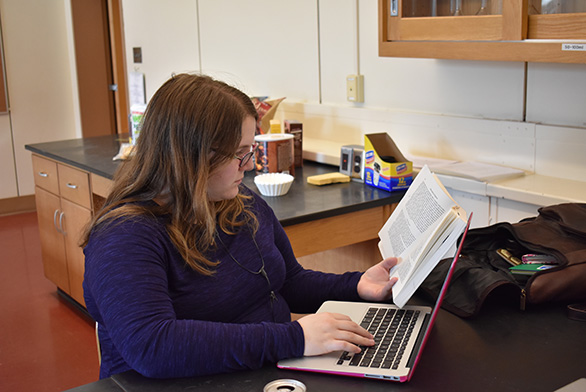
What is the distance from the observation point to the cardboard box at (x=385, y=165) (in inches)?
90.7

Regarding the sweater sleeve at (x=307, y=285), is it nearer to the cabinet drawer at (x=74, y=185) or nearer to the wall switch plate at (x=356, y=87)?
the wall switch plate at (x=356, y=87)

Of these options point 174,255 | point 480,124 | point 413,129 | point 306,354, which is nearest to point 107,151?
point 413,129

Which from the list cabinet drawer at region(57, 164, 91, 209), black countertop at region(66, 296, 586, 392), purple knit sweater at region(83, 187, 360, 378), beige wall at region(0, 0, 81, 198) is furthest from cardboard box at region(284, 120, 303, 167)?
beige wall at region(0, 0, 81, 198)

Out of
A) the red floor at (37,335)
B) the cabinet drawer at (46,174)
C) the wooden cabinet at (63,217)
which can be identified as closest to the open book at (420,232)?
the red floor at (37,335)

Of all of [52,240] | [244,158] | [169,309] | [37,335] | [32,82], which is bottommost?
[37,335]

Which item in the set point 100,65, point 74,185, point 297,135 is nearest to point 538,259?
point 297,135

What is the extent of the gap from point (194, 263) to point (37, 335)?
86.0 inches

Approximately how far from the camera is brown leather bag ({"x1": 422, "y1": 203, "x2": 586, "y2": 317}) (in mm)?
1332

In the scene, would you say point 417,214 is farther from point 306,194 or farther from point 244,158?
point 306,194

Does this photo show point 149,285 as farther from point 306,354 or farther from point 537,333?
point 537,333

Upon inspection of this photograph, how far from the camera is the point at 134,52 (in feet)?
15.3

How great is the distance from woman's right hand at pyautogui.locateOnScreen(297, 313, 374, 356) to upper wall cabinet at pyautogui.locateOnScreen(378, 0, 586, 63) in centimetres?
97

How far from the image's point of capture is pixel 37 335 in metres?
3.09

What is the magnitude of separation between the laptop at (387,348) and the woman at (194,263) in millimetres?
22
